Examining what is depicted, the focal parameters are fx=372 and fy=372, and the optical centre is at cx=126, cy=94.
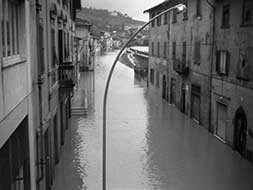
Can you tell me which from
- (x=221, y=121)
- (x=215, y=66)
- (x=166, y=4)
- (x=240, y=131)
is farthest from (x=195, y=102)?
(x=166, y=4)

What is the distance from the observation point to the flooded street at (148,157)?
11109mm

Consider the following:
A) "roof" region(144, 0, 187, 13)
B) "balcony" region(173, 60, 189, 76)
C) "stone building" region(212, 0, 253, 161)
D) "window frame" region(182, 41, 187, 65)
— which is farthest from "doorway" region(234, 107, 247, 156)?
"roof" region(144, 0, 187, 13)

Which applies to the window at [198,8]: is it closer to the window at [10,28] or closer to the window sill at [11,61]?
the window at [10,28]

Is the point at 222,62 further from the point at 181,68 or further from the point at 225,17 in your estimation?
the point at 181,68

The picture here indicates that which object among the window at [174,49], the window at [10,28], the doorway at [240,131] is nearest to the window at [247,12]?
the doorway at [240,131]

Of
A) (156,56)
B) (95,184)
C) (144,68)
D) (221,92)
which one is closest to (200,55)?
(221,92)

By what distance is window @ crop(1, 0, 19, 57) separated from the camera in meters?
5.78

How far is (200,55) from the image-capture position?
19812 millimetres

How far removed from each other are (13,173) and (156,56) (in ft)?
92.8

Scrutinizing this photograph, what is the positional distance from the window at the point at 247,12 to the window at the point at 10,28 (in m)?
9.42

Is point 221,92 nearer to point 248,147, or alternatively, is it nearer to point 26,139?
point 248,147

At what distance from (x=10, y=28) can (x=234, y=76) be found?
35.6 feet

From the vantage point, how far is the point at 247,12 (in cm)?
1390

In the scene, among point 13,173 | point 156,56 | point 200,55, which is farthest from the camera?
point 156,56
